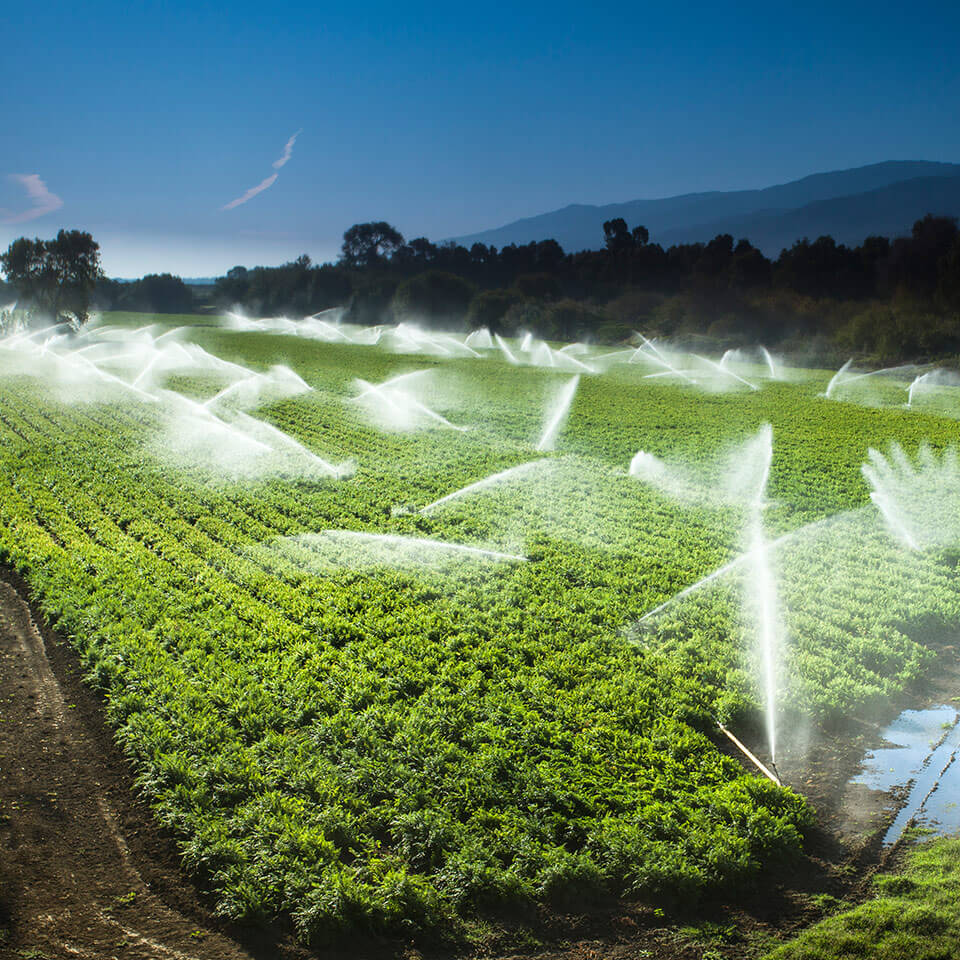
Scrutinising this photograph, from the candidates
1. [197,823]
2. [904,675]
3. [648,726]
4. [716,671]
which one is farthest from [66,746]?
[904,675]

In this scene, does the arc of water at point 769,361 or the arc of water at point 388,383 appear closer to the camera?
the arc of water at point 388,383

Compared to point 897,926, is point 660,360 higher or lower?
higher

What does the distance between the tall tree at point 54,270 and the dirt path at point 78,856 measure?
55.6 metres

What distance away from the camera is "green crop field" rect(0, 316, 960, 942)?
19.3 feet

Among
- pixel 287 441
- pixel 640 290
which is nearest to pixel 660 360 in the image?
pixel 640 290

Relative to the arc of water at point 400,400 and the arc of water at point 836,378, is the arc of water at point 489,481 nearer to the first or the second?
the arc of water at point 400,400

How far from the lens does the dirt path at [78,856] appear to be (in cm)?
514

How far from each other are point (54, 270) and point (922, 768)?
62.0 metres

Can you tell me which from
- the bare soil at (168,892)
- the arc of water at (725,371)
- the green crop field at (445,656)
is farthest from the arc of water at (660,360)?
the bare soil at (168,892)

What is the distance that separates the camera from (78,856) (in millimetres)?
5918

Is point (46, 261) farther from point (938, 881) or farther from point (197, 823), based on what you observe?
point (938, 881)

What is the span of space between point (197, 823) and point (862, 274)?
7808 cm

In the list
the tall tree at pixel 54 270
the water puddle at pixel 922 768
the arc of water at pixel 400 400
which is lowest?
the water puddle at pixel 922 768

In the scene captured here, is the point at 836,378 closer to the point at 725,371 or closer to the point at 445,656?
the point at 725,371
